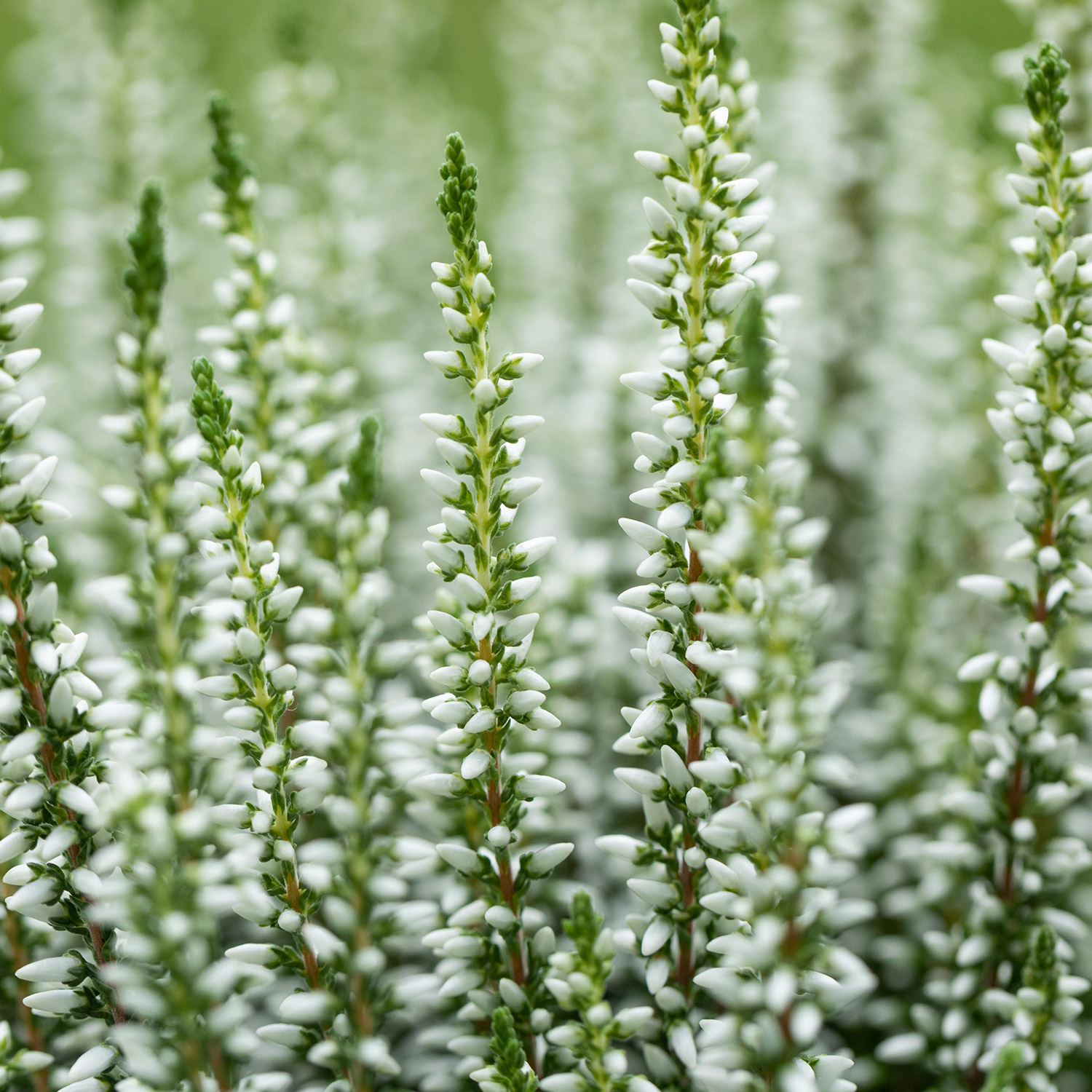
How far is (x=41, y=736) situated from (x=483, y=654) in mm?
189

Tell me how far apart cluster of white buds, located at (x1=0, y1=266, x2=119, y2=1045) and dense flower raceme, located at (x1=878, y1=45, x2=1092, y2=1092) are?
392 millimetres

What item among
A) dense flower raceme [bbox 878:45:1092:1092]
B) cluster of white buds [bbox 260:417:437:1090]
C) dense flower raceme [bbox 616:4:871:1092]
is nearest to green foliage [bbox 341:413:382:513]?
cluster of white buds [bbox 260:417:437:1090]

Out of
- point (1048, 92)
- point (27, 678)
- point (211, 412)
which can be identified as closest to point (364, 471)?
point (211, 412)

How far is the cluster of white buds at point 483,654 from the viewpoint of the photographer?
1.53ft

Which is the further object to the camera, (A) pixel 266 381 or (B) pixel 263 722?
(A) pixel 266 381

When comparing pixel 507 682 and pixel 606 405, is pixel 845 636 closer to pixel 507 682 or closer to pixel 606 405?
pixel 606 405

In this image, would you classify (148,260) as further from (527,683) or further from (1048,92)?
(1048,92)

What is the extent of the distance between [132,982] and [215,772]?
81 millimetres

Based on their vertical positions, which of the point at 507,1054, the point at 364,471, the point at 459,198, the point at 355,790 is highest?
the point at 459,198

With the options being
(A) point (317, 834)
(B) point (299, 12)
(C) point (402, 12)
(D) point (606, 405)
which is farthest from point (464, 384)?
(C) point (402, 12)

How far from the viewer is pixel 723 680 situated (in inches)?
18.6

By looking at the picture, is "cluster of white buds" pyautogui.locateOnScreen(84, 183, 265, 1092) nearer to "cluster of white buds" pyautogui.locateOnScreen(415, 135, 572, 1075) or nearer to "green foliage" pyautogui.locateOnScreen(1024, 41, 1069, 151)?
"cluster of white buds" pyautogui.locateOnScreen(415, 135, 572, 1075)

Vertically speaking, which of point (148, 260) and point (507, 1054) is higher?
point (148, 260)

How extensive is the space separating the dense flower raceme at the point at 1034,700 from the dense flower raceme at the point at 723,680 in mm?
104
